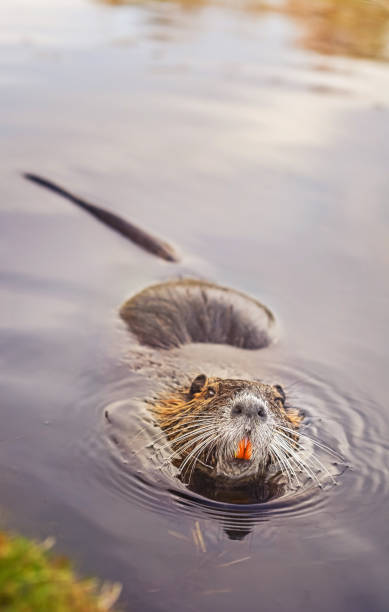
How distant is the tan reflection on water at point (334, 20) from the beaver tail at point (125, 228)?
7.86m

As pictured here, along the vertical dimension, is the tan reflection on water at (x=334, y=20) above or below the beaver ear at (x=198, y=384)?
below

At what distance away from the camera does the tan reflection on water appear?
13.9 meters

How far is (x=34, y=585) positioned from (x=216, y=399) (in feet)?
6.78

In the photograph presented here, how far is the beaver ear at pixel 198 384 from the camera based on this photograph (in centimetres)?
423

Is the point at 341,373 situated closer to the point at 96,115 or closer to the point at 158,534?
the point at 158,534

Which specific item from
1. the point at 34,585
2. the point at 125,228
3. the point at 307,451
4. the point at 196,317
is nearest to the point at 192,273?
the point at 125,228

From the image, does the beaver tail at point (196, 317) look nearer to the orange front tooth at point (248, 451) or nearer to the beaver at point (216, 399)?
the beaver at point (216, 399)

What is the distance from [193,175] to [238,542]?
16.4 ft

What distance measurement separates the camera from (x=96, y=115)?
8945 mm

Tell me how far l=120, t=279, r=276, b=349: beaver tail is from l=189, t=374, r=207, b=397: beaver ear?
826 millimetres

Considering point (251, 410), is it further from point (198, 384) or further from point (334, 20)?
point (334, 20)

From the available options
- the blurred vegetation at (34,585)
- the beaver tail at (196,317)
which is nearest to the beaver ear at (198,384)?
the beaver tail at (196,317)

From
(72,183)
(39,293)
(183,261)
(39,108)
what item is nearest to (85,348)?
(39,293)

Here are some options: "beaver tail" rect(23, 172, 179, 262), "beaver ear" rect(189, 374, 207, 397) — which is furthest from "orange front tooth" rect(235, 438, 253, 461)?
"beaver tail" rect(23, 172, 179, 262)
